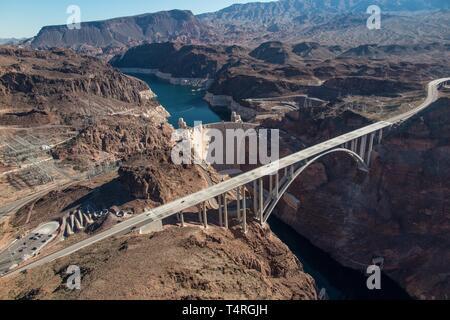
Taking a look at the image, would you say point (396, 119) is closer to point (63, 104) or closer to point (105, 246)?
point (105, 246)

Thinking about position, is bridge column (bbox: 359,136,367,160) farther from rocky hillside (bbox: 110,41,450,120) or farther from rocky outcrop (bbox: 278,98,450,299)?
rocky hillside (bbox: 110,41,450,120)

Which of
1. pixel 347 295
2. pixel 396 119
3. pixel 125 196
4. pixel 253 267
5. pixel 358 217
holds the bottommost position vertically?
pixel 347 295

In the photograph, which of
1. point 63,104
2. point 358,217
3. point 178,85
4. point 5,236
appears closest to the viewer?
point 5,236

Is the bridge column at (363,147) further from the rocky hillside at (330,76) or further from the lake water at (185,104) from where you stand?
the lake water at (185,104)

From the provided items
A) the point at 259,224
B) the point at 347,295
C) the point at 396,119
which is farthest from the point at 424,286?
the point at 396,119

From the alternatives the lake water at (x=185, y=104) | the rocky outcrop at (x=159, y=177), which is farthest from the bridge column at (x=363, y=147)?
the lake water at (x=185, y=104)

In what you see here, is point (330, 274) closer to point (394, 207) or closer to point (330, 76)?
point (394, 207)
